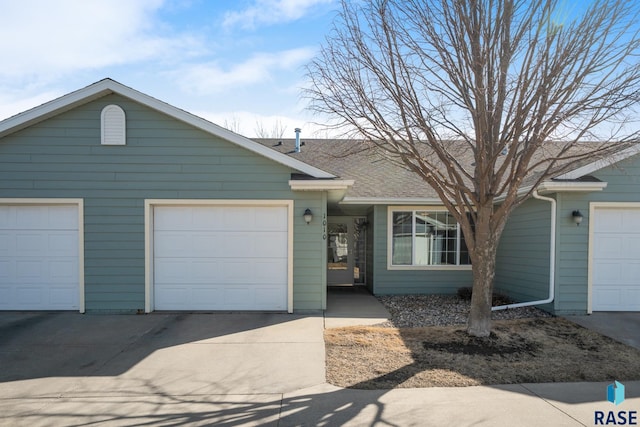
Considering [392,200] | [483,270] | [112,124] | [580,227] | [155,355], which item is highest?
[112,124]

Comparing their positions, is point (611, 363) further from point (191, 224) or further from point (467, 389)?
point (191, 224)

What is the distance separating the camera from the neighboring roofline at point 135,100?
8242 mm

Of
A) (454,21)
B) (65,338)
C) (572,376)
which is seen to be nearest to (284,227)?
(65,338)

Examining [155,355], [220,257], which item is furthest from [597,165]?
[155,355]

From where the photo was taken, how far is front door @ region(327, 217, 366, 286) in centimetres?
1375

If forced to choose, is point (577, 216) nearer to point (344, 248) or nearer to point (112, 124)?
point (344, 248)

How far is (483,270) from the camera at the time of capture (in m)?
6.84

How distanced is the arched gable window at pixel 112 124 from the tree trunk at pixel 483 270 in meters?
6.94

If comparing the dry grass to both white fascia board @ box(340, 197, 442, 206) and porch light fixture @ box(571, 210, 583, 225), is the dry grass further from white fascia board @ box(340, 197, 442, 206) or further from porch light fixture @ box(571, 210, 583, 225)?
white fascia board @ box(340, 197, 442, 206)

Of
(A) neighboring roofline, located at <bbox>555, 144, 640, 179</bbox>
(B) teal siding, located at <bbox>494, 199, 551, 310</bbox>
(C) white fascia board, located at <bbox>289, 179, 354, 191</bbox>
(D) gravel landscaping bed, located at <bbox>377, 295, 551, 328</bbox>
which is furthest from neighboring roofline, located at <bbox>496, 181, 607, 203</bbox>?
(C) white fascia board, located at <bbox>289, 179, 354, 191</bbox>

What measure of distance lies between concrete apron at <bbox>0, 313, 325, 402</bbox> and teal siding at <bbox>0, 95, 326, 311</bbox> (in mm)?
896

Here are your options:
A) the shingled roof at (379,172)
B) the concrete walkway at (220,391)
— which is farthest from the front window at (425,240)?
the concrete walkway at (220,391)

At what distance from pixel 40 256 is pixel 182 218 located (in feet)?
9.50

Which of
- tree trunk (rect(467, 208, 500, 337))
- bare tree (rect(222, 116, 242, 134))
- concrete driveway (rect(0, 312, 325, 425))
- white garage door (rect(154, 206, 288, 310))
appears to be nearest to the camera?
concrete driveway (rect(0, 312, 325, 425))
